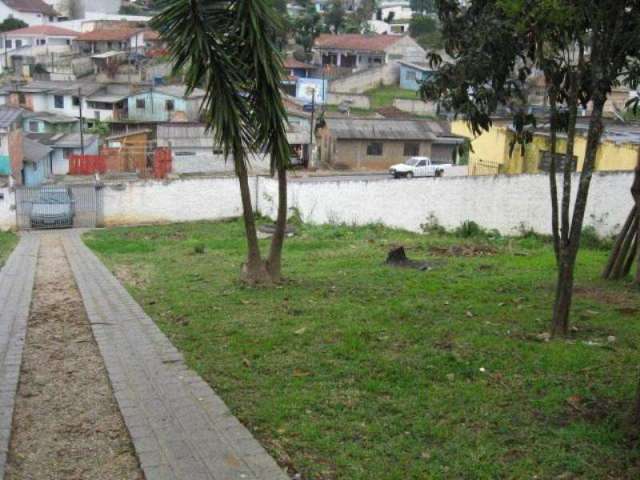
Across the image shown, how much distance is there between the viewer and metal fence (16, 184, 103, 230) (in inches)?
982

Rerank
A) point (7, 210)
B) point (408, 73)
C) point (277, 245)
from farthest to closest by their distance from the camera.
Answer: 1. point (408, 73)
2. point (7, 210)
3. point (277, 245)

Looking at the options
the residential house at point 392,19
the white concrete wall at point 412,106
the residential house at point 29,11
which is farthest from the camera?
the residential house at point 392,19

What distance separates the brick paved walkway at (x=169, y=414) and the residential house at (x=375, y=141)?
35.3 m

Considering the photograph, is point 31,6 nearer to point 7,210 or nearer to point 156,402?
point 7,210

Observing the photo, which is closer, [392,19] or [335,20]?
[335,20]

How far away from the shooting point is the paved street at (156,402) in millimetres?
4477

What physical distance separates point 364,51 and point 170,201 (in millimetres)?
49181

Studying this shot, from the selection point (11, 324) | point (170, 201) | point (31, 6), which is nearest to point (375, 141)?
point (170, 201)

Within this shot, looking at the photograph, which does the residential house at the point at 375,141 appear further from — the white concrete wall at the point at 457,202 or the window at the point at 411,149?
the white concrete wall at the point at 457,202

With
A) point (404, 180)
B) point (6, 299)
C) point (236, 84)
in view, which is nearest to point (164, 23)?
point (236, 84)

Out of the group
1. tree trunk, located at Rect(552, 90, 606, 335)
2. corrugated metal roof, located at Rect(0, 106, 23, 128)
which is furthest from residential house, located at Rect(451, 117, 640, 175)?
corrugated metal roof, located at Rect(0, 106, 23, 128)

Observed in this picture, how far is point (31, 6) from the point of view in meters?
90.5

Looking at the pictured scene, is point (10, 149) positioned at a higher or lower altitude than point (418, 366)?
higher

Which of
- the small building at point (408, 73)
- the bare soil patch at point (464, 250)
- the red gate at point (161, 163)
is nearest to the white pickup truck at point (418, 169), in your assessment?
the red gate at point (161, 163)
